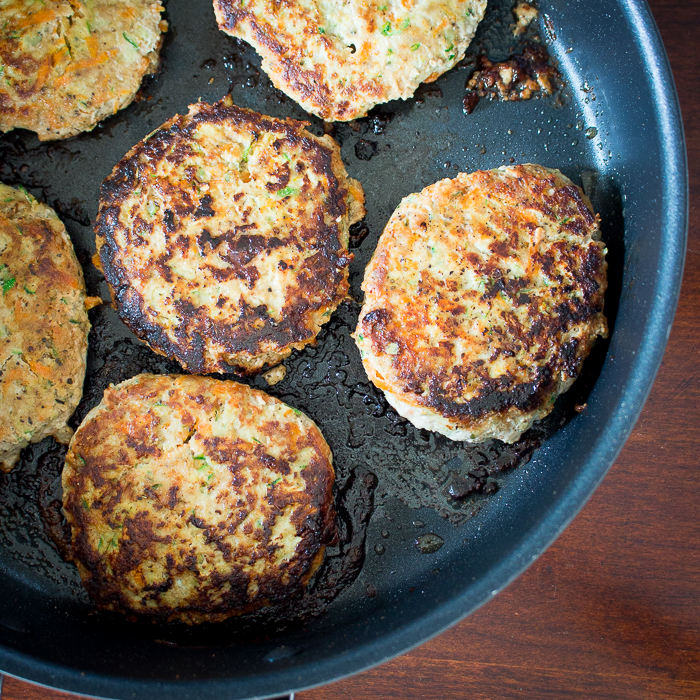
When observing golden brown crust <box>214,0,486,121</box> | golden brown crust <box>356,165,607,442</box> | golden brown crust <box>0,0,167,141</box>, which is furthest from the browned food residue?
golden brown crust <box>0,0,167,141</box>

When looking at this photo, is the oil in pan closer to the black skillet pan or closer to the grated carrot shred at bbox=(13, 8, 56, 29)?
the black skillet pan

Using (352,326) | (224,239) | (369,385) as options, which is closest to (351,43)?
(224,239)

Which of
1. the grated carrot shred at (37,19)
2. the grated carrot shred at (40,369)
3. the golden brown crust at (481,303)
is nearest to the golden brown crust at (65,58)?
the grated carrot shred at (37,19)

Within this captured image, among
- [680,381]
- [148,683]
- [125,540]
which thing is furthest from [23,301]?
[680,381]

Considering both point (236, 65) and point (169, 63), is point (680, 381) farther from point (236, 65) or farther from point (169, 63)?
point (169, 63)

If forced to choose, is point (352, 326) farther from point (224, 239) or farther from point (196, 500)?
point (196, 500)

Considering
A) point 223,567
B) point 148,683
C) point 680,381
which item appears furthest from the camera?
point 680,381
